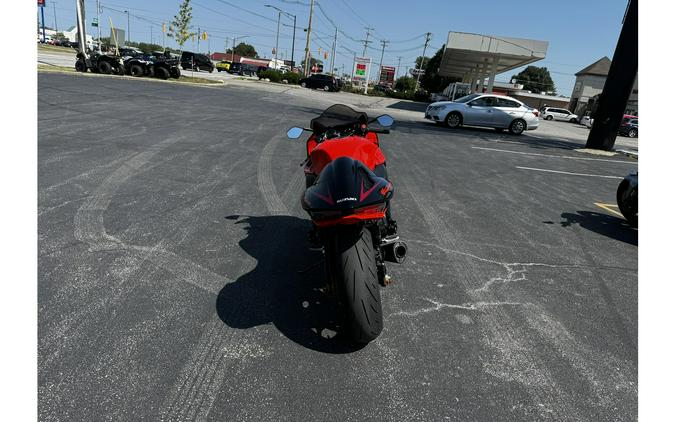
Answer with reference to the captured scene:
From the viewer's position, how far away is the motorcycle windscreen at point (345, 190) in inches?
93.4

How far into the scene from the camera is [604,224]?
5816 millimetres

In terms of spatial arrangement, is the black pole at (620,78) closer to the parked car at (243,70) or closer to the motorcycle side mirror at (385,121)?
the motorcycle side mirror at (385,121)

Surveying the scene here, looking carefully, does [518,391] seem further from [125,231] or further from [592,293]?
[125,231]

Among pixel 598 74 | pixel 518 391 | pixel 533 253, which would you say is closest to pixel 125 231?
pixel 518 391

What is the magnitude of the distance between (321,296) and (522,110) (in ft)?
60.2

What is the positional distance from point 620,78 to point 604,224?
39.4 ft

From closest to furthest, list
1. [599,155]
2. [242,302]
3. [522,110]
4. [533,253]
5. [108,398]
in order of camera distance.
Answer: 1. [108,398]
2. [242,302]
3. [533,253]
4. [599,155]
5. [522,110]

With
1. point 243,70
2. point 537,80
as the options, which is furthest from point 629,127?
point 537,80

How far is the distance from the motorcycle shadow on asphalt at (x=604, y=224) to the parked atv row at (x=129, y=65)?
28537 millimetres

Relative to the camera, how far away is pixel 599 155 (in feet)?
46.7

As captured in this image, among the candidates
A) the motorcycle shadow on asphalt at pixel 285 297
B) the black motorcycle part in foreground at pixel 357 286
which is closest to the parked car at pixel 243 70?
the motorcycle shadow on asphalt at pixel 285 297

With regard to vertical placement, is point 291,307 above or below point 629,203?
below

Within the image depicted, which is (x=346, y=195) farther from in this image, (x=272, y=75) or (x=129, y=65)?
(x=272, y=75)

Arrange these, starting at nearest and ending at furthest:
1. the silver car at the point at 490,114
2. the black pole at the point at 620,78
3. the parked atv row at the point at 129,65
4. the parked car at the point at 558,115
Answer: the black pole at the point at 620,78, the silver car at the point at 490,114, the parked atv row at the point at 129,65, the parked car at the point at 558,115
